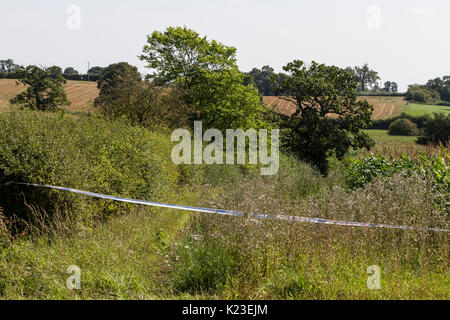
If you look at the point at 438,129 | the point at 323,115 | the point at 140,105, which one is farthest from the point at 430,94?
the point at 140,105

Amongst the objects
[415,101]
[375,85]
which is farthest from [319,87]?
[375,85]

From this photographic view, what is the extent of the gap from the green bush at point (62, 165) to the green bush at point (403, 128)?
2125 inches

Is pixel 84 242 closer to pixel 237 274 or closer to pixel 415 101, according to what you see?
pixel 237 274

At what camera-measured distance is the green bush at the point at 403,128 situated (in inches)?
2178

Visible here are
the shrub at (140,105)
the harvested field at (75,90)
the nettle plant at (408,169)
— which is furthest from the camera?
the harvested field at (75,90)

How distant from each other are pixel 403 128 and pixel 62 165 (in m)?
56.6

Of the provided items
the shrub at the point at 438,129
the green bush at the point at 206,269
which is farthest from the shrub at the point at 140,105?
the shrub at the point at 438,129

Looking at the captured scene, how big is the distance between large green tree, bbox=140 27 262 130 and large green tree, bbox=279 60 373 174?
3288 mm

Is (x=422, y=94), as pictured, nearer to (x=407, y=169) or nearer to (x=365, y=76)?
(x=365, y=76)

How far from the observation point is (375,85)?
4311 inches

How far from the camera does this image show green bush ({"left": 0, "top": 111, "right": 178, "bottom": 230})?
664 cm

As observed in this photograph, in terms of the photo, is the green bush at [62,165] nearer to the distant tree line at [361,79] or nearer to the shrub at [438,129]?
the shrub at [438,129]

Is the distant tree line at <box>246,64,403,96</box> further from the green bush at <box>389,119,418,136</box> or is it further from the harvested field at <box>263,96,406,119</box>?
the green bush at <box>389,119,418,136</box>

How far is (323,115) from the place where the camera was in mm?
28016
